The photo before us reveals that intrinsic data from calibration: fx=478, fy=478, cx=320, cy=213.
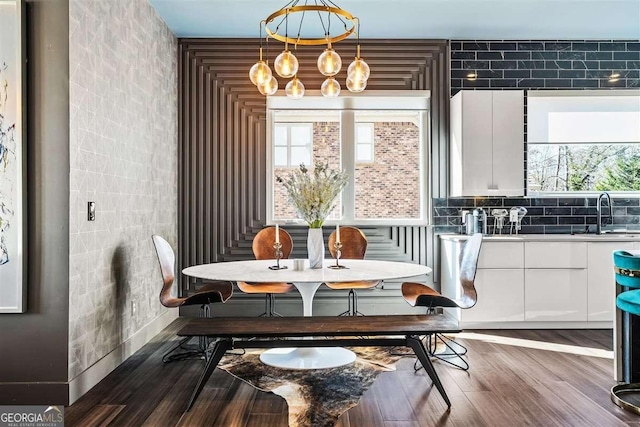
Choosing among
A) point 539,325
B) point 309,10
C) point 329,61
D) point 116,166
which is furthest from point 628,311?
point 116,166

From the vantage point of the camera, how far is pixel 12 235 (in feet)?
8.81

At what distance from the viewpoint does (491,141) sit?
A: 15.4 feet

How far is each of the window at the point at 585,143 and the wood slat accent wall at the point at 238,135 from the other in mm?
1051

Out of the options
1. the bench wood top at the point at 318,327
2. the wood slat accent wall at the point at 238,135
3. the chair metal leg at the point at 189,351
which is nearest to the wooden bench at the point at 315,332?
the bench wood top at the point at 318,327

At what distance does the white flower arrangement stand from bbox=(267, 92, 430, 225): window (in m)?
1.92

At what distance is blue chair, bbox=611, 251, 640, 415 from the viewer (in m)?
2.72

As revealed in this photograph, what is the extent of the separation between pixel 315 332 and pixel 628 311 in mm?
1806

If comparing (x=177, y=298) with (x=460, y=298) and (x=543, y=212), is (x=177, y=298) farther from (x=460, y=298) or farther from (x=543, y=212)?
(x=543, y=212)

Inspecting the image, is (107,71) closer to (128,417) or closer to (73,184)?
(73,184)

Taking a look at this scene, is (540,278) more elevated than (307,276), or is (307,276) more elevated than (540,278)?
(307,276)

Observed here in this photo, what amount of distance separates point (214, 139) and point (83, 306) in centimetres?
256

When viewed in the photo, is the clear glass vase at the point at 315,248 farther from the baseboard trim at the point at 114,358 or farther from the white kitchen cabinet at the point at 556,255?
the white kitchen cabinet at the point at 556,255

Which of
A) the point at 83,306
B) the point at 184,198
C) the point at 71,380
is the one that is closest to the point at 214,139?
the point at 184,198

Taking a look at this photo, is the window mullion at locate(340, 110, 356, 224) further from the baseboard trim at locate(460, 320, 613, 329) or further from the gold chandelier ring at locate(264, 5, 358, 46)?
the gold chandelier ring at locate(264, 5, 358, 46)
